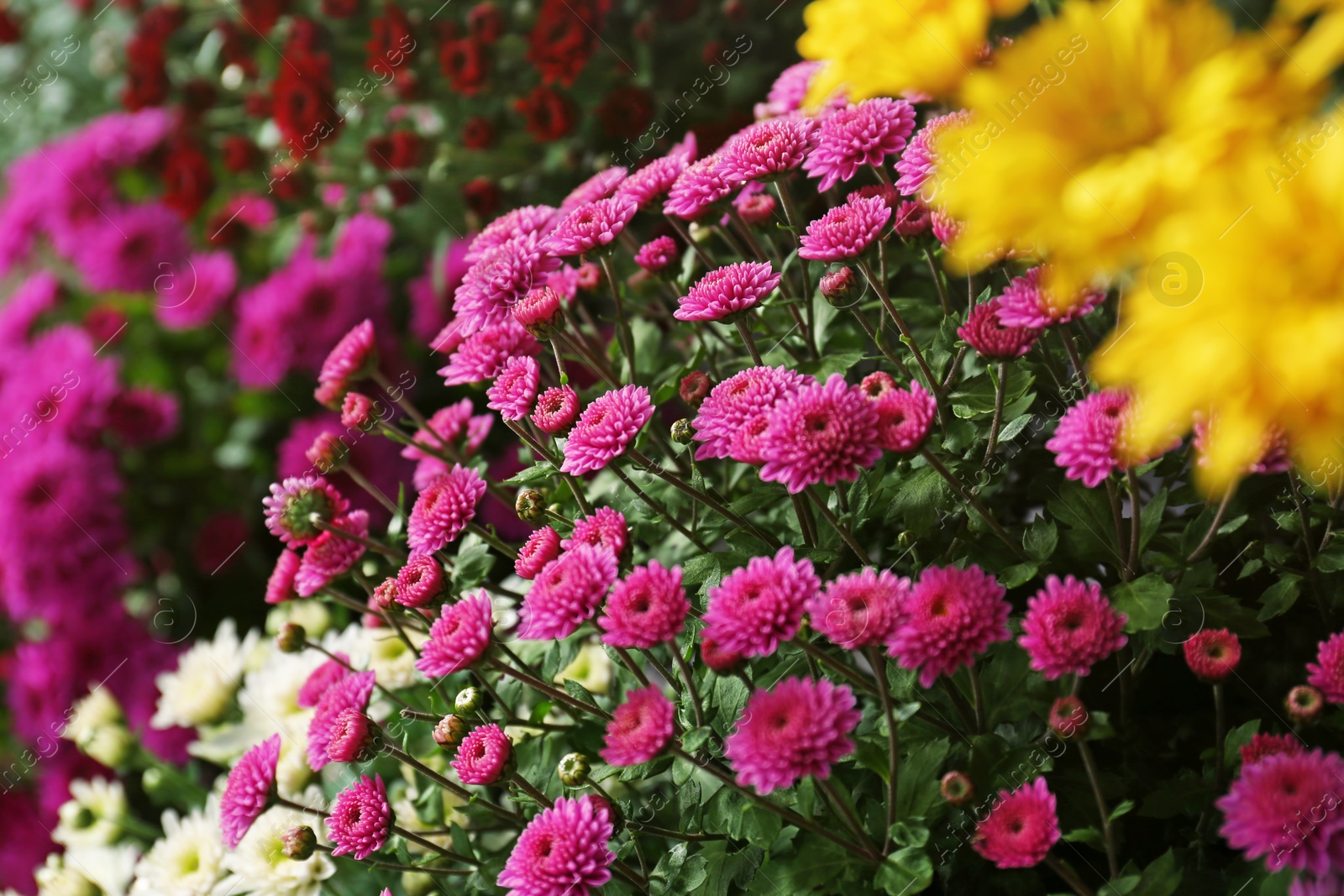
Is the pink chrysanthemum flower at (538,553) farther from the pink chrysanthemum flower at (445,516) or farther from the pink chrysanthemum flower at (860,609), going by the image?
the pink chrysanthemum flower at (860,609)

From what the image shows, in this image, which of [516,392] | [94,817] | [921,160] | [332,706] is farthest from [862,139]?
[94,817]

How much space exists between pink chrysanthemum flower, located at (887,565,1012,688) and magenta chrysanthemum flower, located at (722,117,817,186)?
317mm

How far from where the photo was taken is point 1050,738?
0.58 m

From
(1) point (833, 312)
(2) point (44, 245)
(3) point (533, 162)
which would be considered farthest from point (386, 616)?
(2) point (44, 245)

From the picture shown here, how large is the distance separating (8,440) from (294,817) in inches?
34.4

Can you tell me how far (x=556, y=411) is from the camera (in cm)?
67

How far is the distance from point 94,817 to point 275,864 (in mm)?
440

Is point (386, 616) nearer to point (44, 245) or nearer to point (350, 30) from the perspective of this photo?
point (350, 30)

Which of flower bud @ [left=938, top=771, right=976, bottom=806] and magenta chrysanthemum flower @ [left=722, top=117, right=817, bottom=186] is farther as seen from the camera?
magenta chrysanthemum flower @ [left=722, top=117, right=817, bottom=186]

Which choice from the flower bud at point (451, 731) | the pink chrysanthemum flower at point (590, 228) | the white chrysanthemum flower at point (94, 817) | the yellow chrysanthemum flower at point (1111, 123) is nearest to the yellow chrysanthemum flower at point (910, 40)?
the yellow chrysanthemum flower at point (1111, 123)

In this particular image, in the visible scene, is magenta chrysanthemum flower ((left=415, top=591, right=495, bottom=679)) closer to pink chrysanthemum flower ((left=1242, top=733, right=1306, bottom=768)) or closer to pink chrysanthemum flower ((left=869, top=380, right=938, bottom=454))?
pink chrysanthemum flower ((left=869, top=380, right=938, bottom=454))

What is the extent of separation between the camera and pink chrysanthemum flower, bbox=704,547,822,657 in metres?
0.50

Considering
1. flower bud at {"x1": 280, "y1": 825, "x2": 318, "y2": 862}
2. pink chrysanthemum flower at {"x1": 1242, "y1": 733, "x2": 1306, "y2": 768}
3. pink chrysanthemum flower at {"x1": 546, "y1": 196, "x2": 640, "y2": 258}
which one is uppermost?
pink chrysanthemum flower at {"x1": 546, "y1": 196, "x2": 640, "y2": 258}

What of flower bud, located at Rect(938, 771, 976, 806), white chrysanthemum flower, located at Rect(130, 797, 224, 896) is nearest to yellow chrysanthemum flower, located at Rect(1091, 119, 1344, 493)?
flower bud, located at Rect(938, 771, 976, 806)
